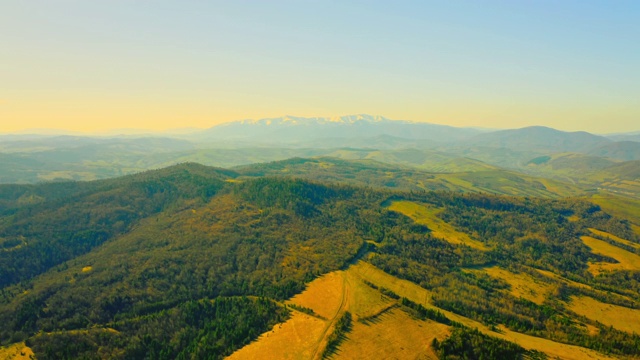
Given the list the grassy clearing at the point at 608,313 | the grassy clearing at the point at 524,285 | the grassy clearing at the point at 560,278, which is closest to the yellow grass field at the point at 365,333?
the grassy clearing at the point at 608,313

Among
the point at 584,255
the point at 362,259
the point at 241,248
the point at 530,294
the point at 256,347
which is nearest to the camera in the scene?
the point at 256,347

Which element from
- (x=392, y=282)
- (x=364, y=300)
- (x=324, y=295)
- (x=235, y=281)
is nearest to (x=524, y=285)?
(x=392, y=282)

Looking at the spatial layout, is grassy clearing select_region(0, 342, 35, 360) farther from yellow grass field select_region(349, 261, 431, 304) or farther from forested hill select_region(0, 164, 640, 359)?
yellow grass field select_region(349, 261, 431, 304)

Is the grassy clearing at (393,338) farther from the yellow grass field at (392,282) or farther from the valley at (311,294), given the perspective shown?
the yellow grass field at (392,282)

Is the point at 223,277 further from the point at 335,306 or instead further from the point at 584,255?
the point at 584,255

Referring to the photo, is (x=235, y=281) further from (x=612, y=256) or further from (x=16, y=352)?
(x=612, y=256)

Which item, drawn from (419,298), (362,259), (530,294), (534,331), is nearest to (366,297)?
(419,298)

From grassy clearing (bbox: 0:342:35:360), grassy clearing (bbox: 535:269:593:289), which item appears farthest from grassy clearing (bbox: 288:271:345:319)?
grassy clearing (bbox: 535:269:593:289)
